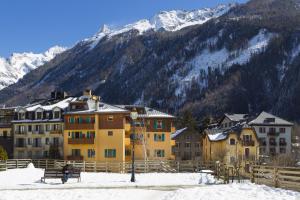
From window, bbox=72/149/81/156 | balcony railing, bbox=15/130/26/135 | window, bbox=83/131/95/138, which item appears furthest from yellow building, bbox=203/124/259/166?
balcony railing, bbox=15/130/26/135

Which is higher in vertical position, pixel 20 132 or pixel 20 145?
pixel 20 132

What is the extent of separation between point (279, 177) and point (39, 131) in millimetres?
59687

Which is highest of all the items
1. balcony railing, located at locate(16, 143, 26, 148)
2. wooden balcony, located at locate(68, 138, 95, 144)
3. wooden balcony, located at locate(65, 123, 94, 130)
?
wooden balcony, located at locate(65, 123, 94, 130)

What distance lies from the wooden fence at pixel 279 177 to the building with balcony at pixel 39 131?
5081 centimetres

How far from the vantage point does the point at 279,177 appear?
33750 mm

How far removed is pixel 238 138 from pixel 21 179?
6401cm

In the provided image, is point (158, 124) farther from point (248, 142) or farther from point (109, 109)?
point (248, 142)

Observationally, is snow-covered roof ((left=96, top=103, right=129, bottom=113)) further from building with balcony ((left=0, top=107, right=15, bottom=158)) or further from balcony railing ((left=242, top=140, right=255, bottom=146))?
balcony railing ((left=242, top=140, right=255, bottom=146))

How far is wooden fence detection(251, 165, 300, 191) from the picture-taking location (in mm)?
32378

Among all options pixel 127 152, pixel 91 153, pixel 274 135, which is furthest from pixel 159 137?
pixel 274 135

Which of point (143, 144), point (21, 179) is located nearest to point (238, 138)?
point (143, 144)

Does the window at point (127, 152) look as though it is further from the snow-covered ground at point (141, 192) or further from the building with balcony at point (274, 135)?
the building with balcony at point (274, 135)

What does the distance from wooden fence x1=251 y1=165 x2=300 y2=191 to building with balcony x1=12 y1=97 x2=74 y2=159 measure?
50.8 metres

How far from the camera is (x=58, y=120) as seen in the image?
85250 mm
